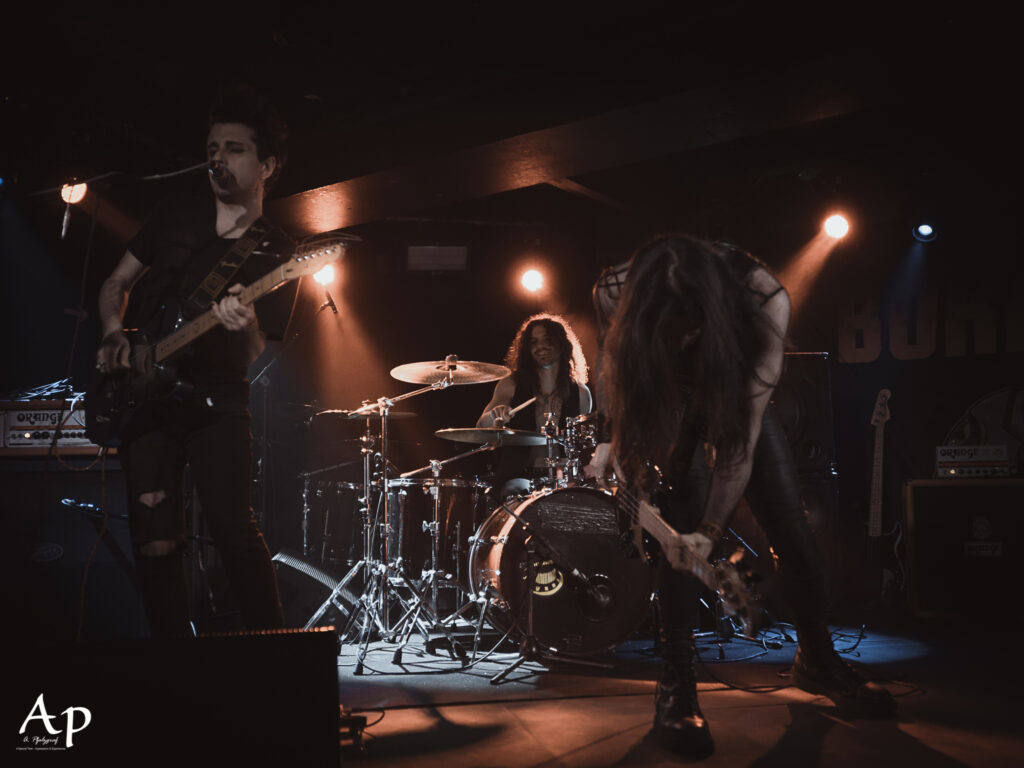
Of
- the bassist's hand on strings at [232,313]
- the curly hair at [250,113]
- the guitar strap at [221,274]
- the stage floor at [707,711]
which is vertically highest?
the curly hair at [250,113]

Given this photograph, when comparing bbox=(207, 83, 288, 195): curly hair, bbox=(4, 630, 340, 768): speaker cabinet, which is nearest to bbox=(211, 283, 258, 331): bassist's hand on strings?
bbox=(207, 83, 288, 195): curly hair

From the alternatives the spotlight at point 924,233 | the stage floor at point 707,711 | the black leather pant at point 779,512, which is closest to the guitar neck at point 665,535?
the black leather pant at point 779,512

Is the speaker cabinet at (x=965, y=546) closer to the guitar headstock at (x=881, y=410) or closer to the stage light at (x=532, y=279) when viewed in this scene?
the guitar headstock at (x=881, y=410)

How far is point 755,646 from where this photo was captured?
4828 millimetres

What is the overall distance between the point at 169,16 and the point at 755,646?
4937mm

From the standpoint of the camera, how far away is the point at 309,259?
2711mm

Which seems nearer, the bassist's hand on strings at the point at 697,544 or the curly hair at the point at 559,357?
the bassist's hand on strings at the point at 697,544

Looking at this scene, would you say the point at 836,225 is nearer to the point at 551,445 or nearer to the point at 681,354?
the point at 551,445

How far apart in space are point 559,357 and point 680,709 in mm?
Answer: 3614

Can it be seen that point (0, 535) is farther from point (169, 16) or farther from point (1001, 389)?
point (1001, 389)

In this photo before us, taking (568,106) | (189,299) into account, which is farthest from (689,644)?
(568,106)

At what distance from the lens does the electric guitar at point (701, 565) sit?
7.30ft

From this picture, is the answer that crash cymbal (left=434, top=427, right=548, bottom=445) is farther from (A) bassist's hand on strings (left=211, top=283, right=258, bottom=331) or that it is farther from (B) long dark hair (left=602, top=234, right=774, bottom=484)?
(A) bassist's hand on strings (left=211, top=283, right=258, bottom=331)

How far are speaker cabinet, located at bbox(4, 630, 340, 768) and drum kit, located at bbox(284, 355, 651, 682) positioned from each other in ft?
7.53
